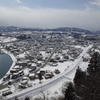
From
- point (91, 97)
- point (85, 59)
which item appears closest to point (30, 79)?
point (91, 97)

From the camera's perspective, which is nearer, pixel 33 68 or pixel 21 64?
pixel 33 68

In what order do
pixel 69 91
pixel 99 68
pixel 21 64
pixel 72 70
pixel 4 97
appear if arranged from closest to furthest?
1. pixel 69 91
2. pixel 4 97
3. pixel 99 68
4. pixel 72 70
5. pixel 21 64

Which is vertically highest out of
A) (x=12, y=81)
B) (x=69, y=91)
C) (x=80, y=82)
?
(x=69, y=91)

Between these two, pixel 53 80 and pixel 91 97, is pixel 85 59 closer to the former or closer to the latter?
pixel 53 80

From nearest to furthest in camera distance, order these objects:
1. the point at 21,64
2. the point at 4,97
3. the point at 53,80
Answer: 1. the point at 4,97
2. the point at 53,80
3. the point at 21,64

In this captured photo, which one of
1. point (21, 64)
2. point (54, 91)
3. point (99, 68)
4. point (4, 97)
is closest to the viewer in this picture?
point (4, 97)

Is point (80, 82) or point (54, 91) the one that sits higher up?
point (80, 82)

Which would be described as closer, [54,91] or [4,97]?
[4,97]

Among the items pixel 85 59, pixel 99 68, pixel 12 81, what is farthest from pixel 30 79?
pixel 85 59

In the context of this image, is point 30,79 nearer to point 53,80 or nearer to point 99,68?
point 53,80
